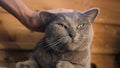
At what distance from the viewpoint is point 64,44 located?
0.93 m

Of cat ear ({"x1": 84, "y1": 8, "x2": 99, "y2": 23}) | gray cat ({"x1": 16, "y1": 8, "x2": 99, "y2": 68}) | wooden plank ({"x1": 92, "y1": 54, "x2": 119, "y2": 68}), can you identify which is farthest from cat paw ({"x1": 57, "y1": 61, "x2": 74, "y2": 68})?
wooden plank ({"x1": 92, "y1": 54, "x2": 119, "y2": 68})

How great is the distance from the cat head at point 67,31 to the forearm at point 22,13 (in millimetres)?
99

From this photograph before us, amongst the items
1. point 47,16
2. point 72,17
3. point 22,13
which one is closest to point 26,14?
point 22,13

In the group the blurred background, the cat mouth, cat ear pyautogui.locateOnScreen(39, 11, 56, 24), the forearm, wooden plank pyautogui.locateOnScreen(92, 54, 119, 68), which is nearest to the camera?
the cat mouth

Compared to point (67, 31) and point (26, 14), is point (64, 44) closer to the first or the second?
point (67, 31)

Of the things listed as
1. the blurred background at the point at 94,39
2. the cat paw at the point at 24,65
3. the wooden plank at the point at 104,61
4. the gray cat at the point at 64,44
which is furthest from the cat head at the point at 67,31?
the wooden plank at the point at 104,61

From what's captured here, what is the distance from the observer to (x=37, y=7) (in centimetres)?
147

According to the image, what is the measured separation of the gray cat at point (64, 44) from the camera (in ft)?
3.05

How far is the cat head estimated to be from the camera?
0.92m

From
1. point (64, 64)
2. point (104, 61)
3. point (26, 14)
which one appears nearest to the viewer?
point (64, 64)

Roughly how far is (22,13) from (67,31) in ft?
0.99

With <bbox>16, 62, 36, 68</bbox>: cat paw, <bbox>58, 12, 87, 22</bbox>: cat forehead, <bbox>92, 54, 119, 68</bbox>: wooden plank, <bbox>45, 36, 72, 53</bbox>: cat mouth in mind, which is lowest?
<bbox>92, 54, 119, 68</bbox>: wooden plank

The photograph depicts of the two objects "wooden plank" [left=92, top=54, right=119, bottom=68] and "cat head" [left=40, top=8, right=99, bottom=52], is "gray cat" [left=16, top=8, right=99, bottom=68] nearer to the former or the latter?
"cat head" [left=40, top=8, right=99, bottom=52]

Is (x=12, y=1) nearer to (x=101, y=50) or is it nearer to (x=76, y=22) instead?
(x=76, y=22)
